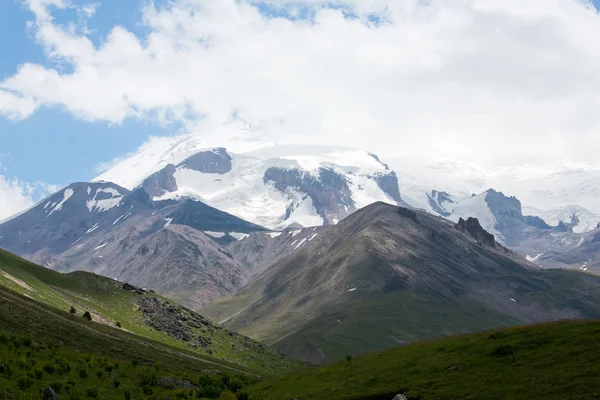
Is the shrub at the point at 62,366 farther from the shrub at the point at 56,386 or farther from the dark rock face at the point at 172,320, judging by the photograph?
the dark rock face at the point at 172,320

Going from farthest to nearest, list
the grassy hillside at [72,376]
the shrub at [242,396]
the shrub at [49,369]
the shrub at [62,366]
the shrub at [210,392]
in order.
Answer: the shrub at [210,392] < the shrub at [242,396] < the shrub at [62,366] < the shrub at [49,369] < the grassy hillside at [72,376]

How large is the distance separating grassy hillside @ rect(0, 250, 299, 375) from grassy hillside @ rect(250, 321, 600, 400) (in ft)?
251

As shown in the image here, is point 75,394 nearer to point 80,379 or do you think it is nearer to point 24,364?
point 24,364

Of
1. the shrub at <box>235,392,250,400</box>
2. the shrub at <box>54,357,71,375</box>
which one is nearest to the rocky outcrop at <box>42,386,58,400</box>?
the shrub at <box>54,357,71,375</box>

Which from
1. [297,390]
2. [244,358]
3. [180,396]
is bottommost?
[244,358]

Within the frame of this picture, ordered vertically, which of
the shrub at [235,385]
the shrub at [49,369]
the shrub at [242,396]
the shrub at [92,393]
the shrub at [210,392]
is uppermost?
the shrub at [49,369]

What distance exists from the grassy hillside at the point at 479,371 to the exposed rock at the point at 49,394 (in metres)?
16.2

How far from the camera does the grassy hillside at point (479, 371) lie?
1534 inches

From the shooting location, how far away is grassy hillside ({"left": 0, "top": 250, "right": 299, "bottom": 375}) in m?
133

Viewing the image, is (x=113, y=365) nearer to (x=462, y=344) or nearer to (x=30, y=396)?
(x=30, y=396)

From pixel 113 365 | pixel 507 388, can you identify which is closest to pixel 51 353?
pixel 113 365

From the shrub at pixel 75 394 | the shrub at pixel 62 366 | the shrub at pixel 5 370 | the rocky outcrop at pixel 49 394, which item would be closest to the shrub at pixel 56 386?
the shrub at pixel 75 394

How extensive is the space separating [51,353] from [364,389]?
24085 mm

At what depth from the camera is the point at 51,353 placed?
49.5 meters
